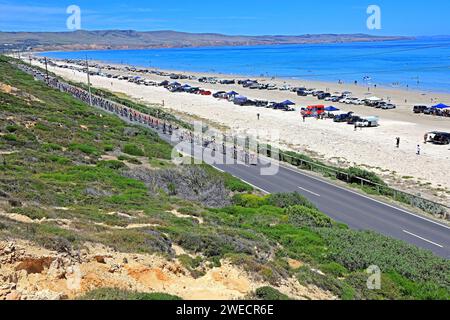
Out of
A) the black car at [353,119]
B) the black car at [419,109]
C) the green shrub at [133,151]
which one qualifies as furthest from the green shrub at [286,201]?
the black car at [419,109]

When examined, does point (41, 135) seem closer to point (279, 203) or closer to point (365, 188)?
point (279, 203)

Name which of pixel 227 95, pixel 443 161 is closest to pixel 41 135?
pixel 443 161

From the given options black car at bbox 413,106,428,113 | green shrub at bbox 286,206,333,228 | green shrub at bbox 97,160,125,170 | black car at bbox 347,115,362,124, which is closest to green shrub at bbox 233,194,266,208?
green shrub at bbox 286,206,333,228

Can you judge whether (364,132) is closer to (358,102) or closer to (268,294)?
(358,102)

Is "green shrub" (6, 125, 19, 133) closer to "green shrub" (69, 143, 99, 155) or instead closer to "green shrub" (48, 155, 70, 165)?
"green shrub" (69, 143, 99, 155)

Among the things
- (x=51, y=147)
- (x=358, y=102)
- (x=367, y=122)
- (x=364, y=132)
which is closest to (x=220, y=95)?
(x=358, y=102)

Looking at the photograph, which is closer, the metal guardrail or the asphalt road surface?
the asphalt road surface

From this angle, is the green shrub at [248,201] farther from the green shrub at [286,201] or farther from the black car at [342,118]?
the black car at [342,118]
